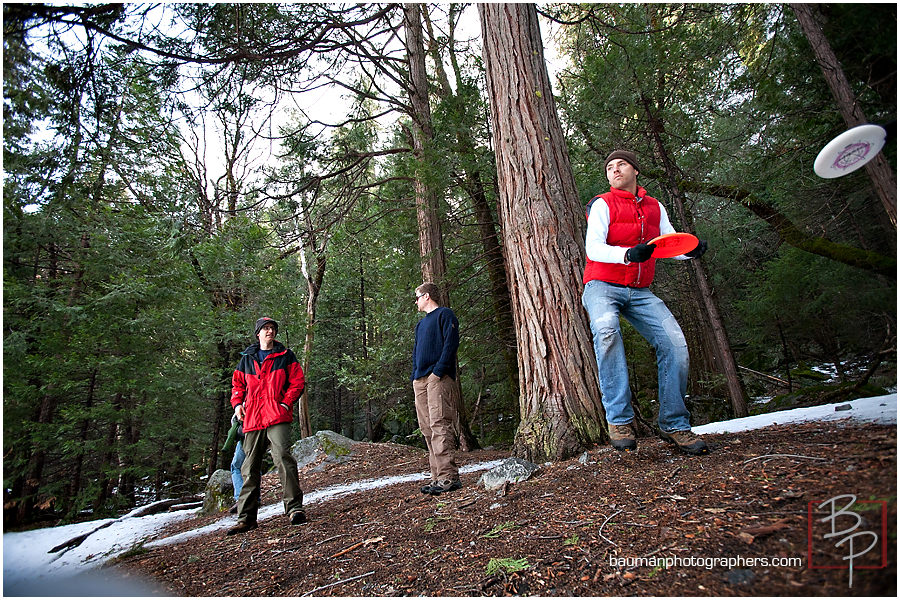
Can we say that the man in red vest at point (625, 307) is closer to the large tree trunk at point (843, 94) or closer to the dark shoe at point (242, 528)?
the large tree trunk at point (843, 94)

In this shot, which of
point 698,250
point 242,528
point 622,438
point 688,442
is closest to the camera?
point 698,250

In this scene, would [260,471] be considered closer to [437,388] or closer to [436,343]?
[437,388]

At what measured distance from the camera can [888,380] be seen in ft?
4.26

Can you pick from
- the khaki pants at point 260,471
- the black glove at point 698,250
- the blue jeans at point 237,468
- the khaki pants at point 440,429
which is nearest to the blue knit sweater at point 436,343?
the khaki pants at point 440,429

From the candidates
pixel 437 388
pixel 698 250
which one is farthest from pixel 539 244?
pixel 437 388

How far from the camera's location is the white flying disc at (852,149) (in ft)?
4.27

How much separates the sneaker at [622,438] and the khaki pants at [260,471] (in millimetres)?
2622

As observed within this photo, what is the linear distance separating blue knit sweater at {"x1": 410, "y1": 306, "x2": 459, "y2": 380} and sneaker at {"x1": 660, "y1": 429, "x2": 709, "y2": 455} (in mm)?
1874

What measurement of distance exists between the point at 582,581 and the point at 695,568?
0.37 metres

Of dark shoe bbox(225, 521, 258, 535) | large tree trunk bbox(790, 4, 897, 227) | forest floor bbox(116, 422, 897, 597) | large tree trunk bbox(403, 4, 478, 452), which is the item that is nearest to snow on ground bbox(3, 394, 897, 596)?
forest floor bbox(116, 422, 897, 597)

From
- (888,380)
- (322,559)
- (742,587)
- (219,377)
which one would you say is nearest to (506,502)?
(322,559)

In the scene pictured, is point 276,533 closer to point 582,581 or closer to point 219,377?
point 582,581

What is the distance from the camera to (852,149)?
132 cm

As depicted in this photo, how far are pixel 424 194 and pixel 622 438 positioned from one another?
585cm
